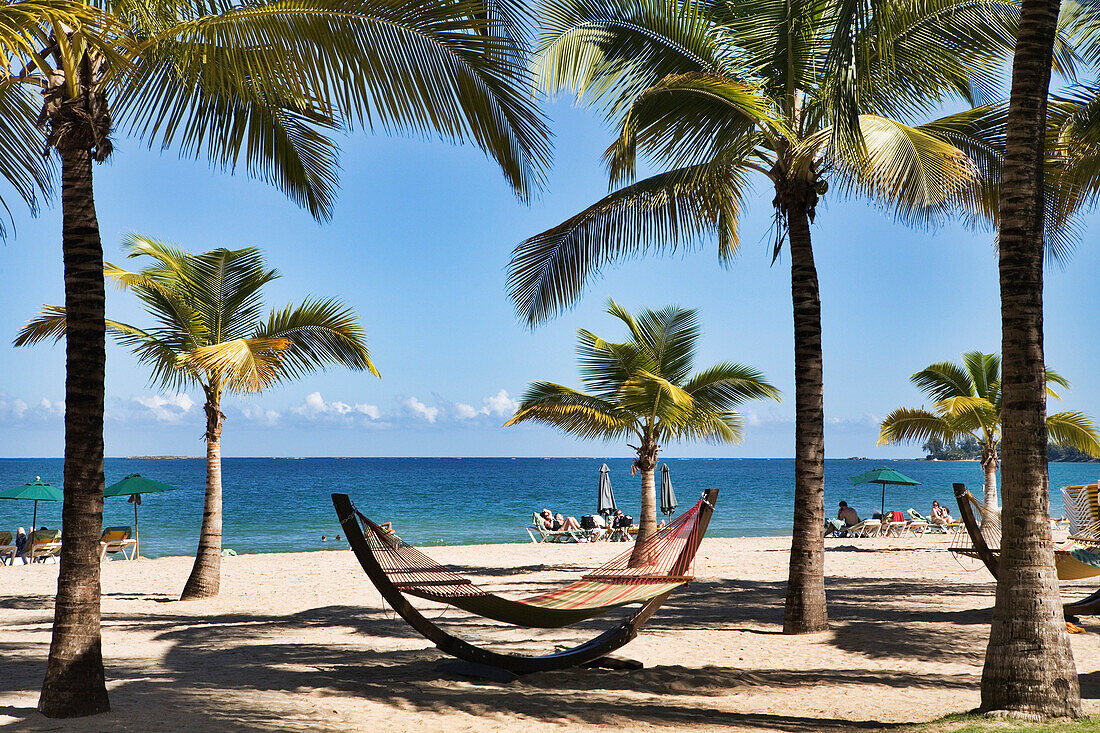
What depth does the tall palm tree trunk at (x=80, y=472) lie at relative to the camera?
4.47m

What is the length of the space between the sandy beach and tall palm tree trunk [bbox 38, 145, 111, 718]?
0.22 meters

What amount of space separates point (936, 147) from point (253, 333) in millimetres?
7674

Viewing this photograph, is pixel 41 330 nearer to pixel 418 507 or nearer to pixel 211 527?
pixel 211 527

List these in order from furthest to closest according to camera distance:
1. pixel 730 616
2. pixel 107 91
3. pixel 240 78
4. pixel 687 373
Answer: pixel 687 373 → pixel 730 616 → pixel 107 91 → pixel 240 78

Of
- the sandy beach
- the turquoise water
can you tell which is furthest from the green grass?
the turquoise water

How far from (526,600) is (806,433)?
9.91 ft

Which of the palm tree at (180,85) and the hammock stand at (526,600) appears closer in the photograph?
the palm tree at (180,85)

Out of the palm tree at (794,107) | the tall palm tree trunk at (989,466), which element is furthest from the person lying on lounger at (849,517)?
the palm tree at (794,107)

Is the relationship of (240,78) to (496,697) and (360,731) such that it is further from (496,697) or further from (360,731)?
(496,697)

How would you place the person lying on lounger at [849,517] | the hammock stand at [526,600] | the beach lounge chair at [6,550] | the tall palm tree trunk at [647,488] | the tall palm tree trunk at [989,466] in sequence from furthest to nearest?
the person lying on lounger at [849,517] → the tall palm tree trunk at [989,466] → the beach lounge chair at [6,550] → the tall palm tree trunk at [647,488] → the hammock stand at [526,600]

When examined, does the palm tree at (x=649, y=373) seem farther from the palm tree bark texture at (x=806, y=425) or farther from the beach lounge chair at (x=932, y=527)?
the beach lounge chair at (x=932, y=527)

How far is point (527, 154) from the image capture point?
15.0 ft

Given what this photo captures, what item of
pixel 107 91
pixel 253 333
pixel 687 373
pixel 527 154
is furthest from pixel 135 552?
pixel 527 154

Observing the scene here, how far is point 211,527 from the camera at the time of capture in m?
9.82
